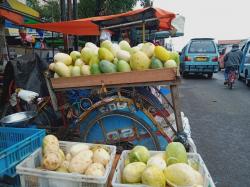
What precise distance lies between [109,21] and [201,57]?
8.86 m

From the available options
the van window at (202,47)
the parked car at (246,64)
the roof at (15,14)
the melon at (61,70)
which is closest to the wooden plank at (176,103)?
the melon at (61,70)

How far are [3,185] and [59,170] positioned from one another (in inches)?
22.1

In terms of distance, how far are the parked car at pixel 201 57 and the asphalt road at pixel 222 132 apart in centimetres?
446

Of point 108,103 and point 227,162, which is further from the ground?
point 108,103

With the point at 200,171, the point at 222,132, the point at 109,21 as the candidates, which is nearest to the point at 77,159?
the point at 200,171

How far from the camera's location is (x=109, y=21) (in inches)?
239

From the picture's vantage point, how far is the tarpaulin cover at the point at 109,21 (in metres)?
4.99

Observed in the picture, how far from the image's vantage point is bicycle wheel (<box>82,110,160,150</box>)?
326cm

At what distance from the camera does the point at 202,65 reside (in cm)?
1387

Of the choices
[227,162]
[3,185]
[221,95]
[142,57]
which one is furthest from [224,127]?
[3,185]

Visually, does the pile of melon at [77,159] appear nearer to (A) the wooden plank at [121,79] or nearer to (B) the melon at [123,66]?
(A) the wooden plank at [121,79]

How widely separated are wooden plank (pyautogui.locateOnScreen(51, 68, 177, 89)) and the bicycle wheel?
405mm

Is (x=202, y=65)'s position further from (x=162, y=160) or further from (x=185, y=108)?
(x=162, y=160)

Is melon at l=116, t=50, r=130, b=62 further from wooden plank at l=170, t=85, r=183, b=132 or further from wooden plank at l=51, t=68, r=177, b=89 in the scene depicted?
wooden plank at l=170, t=85, r=183, b=132
